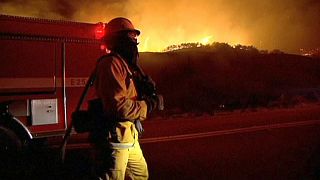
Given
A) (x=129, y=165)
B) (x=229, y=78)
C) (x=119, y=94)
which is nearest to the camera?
(x=119, y=94)

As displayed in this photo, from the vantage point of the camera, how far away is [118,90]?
9.92 ft

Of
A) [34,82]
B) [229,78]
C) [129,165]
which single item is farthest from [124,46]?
[229,78]

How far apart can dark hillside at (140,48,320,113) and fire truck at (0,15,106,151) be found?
12.5 metres

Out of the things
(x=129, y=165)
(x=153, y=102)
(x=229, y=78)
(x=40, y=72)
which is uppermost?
(x=229, y=78)

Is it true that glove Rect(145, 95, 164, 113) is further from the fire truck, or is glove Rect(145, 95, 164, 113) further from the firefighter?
the fire truck

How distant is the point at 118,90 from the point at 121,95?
4cm

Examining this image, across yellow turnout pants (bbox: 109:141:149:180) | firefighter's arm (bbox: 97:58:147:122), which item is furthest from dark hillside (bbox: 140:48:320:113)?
firefighter's arm (bbox: 97:58:147:122)

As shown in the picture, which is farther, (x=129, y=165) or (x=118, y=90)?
(x=129, y=165)

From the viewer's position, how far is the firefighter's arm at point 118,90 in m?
3.02

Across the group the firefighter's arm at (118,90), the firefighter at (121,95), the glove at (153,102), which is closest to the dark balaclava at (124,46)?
the firefighter at (121,95)

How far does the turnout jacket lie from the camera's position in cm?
302

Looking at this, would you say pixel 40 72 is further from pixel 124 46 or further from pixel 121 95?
pixel 121 95

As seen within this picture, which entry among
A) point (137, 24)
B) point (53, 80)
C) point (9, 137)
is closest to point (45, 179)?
point (9, 137)

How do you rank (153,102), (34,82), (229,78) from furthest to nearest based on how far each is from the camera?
(229,78), (34,82), (153,102)
